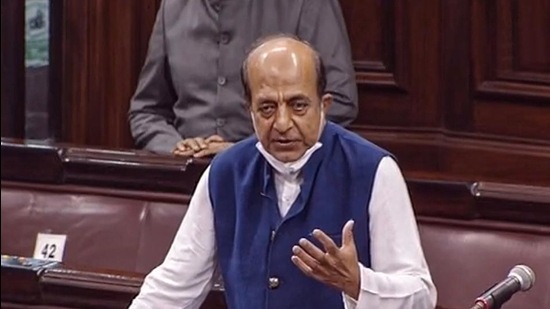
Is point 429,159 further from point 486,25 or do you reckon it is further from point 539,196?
point 539,196

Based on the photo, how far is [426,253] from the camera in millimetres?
2301

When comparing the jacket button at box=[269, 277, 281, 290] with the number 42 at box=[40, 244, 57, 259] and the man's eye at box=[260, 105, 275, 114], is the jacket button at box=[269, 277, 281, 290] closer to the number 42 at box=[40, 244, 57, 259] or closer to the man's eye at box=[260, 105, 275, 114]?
the man's eye at box=[260, 105, 275, 114]

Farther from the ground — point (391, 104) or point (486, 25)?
point (486, 25)

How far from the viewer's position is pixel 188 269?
1.99m

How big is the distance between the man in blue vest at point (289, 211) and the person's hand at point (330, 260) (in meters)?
0.05

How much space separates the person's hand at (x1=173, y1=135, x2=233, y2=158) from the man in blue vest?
59 cm

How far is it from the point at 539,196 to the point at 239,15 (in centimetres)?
85

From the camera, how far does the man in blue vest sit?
1.87 metres

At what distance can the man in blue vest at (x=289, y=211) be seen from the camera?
187 centimetres

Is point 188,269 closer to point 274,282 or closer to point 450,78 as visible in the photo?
point 274,282

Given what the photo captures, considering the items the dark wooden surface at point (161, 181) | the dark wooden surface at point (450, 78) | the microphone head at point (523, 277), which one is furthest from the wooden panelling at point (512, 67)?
the microphone head at point (523, 277)

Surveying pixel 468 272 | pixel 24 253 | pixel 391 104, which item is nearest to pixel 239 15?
pixel 391 104

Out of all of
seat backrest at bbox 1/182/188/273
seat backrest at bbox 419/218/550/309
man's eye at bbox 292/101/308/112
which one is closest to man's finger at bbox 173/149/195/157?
seat backrest at bbox 1/182/188/273

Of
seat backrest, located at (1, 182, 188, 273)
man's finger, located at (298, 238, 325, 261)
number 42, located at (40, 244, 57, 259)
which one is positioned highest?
man's finger, located at (298, 238, 325, 261)
